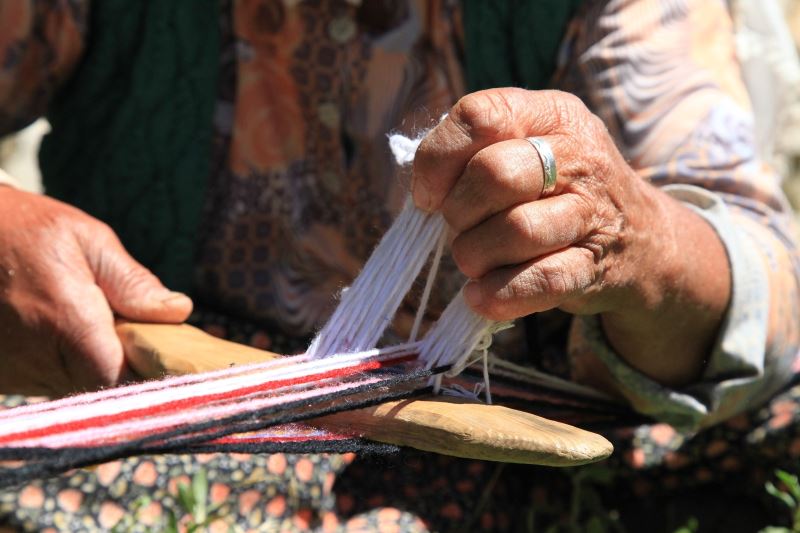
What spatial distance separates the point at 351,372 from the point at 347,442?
7 cm

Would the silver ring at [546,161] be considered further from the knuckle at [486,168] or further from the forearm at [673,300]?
the forearm at [673,300]

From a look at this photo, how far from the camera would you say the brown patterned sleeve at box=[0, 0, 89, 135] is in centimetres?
165

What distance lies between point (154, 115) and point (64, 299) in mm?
513

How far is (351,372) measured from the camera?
1.02 meters

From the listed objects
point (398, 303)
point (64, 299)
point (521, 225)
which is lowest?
point (64, 299)

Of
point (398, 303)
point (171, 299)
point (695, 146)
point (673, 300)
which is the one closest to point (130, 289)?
point (171, 299)

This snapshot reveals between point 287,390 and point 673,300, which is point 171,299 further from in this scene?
point 673,300

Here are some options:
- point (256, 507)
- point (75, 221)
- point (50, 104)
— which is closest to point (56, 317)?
point (75, 221)

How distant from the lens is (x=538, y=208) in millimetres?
970

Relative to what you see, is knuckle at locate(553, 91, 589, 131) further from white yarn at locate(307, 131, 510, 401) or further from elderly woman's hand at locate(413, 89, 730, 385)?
white yarn at locate(307, 131, 510, 401)

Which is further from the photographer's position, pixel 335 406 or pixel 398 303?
pixel 398 303

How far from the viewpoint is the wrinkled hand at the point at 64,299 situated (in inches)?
49.8

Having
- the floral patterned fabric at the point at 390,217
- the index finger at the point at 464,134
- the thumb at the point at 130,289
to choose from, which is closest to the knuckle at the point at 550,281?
the index finger at the point at 464,134

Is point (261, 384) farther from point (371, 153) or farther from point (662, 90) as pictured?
point (662, 90)
